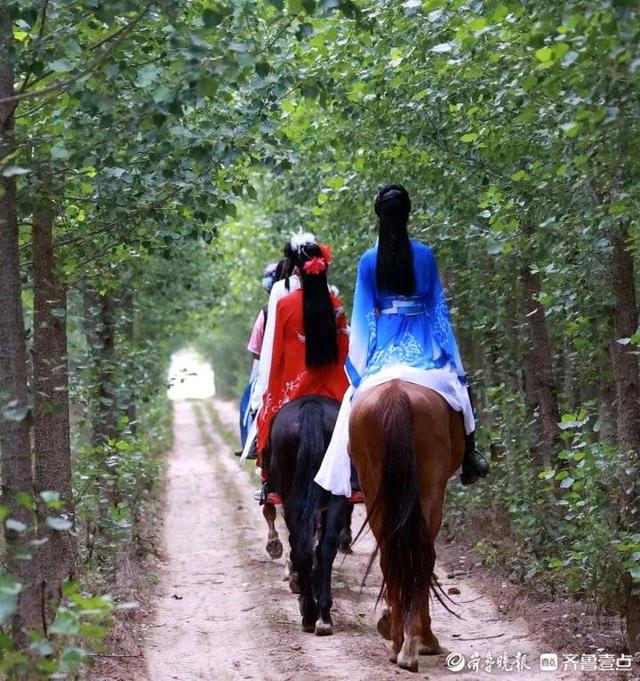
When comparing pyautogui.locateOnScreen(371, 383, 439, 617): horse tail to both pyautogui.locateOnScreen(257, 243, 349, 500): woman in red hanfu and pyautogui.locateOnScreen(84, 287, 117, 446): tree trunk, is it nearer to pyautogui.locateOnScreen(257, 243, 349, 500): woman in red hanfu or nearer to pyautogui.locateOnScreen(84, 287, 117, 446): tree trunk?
pyautogui.locateOnScreen(257, 243, 349, 500): woman in red hanfu

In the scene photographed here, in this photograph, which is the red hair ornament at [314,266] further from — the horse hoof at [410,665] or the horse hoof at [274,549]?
the horse hoof at [274,549]

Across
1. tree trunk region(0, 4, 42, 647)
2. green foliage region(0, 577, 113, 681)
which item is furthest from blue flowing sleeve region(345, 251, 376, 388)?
green foliage region(0, 577, 113, 681)

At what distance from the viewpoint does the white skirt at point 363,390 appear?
7117 millimetres

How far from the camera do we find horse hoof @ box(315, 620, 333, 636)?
8055mm

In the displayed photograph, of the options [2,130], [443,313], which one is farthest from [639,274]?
[2,130]

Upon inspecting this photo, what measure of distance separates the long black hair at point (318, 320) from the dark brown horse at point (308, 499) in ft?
1.27

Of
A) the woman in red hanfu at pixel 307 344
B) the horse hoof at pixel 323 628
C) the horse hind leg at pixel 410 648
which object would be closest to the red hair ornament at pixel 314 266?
the woman in red hanfu at pixel 307 344

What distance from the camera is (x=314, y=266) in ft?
28.6

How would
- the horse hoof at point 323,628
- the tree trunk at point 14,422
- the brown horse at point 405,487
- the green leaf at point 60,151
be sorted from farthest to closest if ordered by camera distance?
the horse hoof at point 323,628 → the brown horse at point 405,487 → the green leaf at point 60,151 → the tree trunk at point 14,422

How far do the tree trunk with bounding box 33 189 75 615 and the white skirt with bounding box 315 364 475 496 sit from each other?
1733 millimetres

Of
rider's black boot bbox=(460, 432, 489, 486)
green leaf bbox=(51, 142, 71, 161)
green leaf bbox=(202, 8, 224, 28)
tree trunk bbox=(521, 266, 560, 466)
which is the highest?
green leaf bbox=(202, 8, 224, 28)

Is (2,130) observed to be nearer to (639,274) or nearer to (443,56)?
(443,56)

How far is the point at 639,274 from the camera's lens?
910 cm

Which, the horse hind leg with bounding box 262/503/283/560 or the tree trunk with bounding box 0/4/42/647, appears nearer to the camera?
the tree trunk with bounding box 0/4/42/647
